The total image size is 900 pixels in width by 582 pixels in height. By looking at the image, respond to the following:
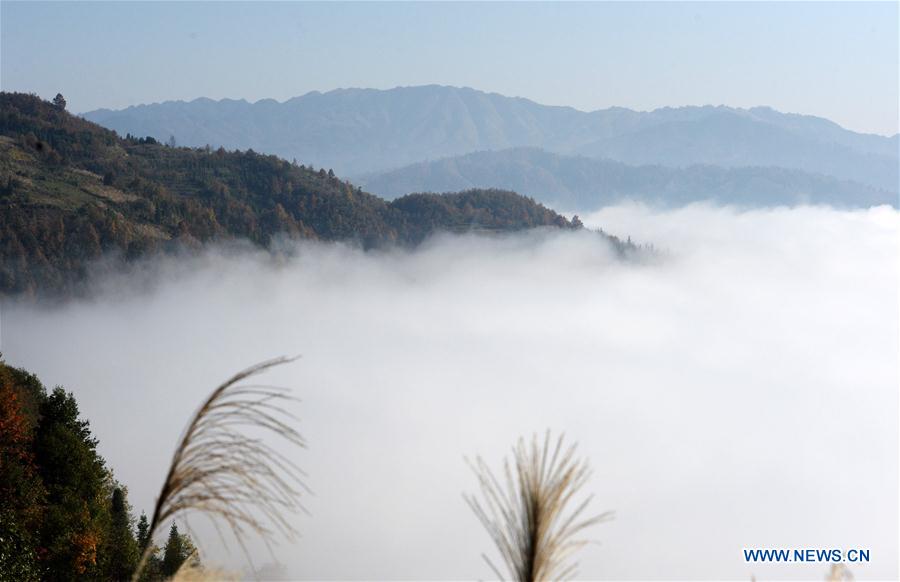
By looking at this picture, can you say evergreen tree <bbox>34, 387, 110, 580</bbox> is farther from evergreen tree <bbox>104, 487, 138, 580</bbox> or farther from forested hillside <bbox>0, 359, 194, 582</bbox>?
evergreen tree <bbox>104, 487, 138, 580</bbox>

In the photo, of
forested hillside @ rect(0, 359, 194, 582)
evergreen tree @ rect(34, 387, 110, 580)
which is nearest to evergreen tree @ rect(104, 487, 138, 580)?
forested hillside @ rect(0, 359, 194, 582)

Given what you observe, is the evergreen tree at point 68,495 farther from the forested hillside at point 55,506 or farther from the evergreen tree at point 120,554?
the evergreen tree at point 120,554

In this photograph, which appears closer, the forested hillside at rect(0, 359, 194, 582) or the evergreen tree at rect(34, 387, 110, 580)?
the forested hillside at rect(0, 359, 194, 582)

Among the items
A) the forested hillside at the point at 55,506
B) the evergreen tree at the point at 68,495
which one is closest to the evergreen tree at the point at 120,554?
the forested hillside at the point at 55,506

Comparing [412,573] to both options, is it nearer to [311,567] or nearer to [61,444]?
[311,567]

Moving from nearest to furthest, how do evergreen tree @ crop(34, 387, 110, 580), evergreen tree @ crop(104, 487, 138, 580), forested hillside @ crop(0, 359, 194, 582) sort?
forested hillside @ crop(0, 359, 194, 582)
evergreen tree @ crop(34, 387, 110, 580)
evergreen tree @ crop(104, 487, 138, 580)

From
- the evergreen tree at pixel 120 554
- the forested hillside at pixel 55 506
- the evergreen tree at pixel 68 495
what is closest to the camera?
the forested hillside at pixel 55 506

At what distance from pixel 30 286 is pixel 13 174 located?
87.4 ft

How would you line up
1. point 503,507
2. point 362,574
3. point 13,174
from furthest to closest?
point 13,174
point 362,574
point 503,507

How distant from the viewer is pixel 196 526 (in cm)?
11900

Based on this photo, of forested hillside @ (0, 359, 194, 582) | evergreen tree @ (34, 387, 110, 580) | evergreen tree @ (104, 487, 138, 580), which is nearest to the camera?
forested hillside @ (0, 359, 194, 582)

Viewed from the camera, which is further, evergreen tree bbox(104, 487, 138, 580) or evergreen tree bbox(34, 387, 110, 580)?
evergreen tree bbox(104, 487, 138, 580)

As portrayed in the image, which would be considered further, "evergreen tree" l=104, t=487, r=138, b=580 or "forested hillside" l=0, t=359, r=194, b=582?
"evergreen tree" l=104, t=487, r=138, b=580

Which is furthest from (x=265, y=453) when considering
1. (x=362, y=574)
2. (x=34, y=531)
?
(x=362, y=574)
